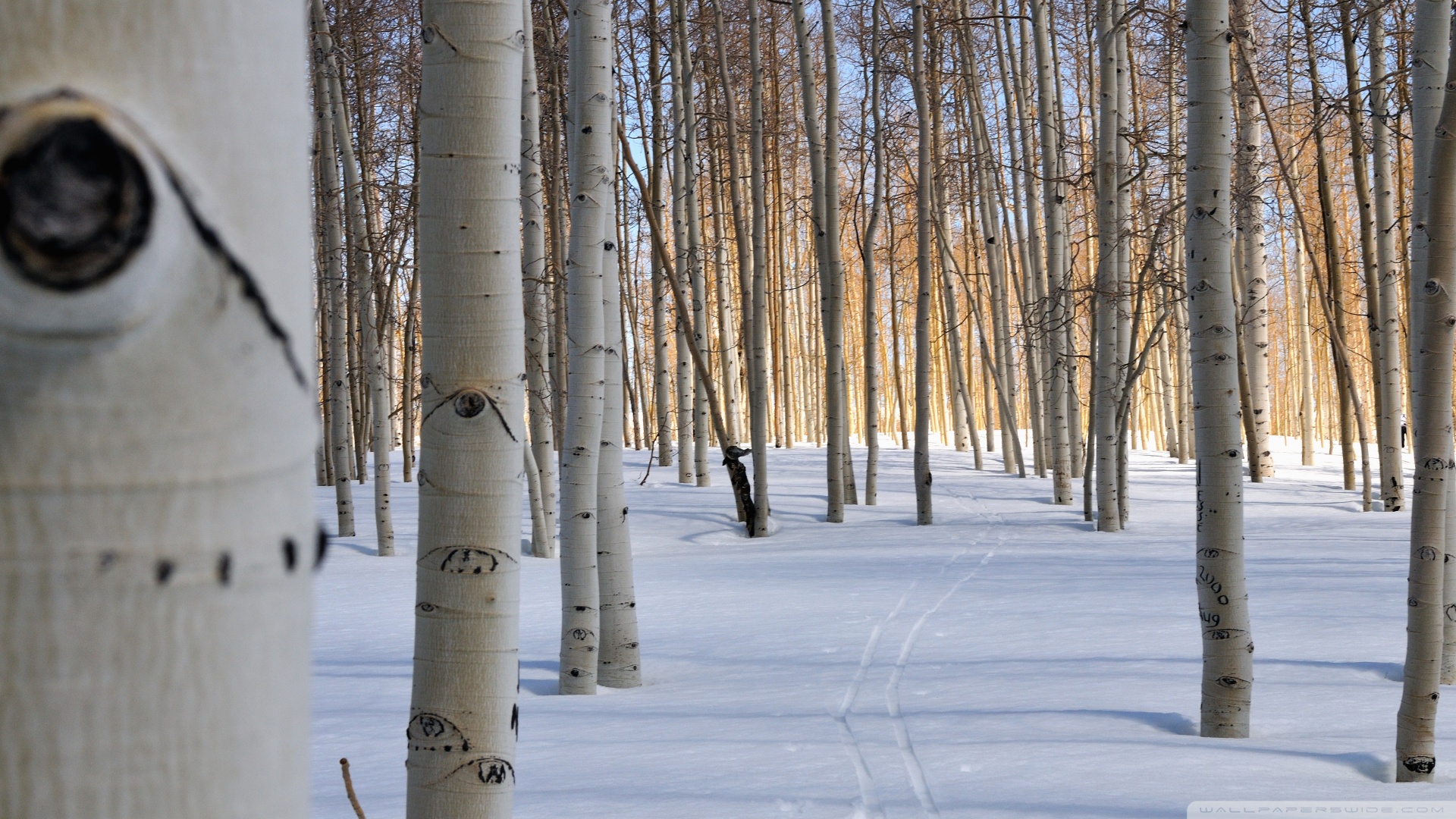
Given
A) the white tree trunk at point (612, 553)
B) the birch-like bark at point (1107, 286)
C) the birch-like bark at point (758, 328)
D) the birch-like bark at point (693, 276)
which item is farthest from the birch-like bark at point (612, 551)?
the birch-like bark at point (693, 276)

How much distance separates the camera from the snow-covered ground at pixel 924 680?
10.7 ft

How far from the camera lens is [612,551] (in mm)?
5141

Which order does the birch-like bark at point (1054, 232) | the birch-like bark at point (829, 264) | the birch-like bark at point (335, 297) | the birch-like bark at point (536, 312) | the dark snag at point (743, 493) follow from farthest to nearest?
the birch-like bark at point (1054, 232)
the birch-like bark at point (829, 264)
the dark snag at point (743, 493)
the birch-like bark at point (335, 297)
the birch-like bark at point (536, 312)

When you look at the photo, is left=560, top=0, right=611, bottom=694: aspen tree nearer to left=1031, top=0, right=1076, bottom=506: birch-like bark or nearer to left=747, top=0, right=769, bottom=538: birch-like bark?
left=747, top=0, right=769, bottom=538: birch-like bark

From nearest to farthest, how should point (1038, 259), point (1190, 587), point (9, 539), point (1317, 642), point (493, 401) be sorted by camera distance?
point (9, 539)
point (493, 401)
point (1317, 642)
point (1190, 587)
point (1038, 259)

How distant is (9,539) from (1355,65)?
39.7 feet

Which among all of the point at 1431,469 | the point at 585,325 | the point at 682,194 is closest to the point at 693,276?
the point at 682,194

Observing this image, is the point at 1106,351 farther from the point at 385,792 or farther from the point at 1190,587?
the point at 385,792

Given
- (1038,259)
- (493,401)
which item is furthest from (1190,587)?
(1038,259)

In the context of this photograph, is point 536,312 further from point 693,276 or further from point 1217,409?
point 1217,409

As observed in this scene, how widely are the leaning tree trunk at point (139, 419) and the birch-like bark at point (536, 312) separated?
20.9 feet

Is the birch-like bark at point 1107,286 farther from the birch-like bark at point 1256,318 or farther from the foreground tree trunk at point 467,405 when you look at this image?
the foreground tree trunk at point 467,405

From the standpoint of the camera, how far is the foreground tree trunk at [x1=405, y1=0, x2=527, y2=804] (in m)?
1.75

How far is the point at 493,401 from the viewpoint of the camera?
176cm
